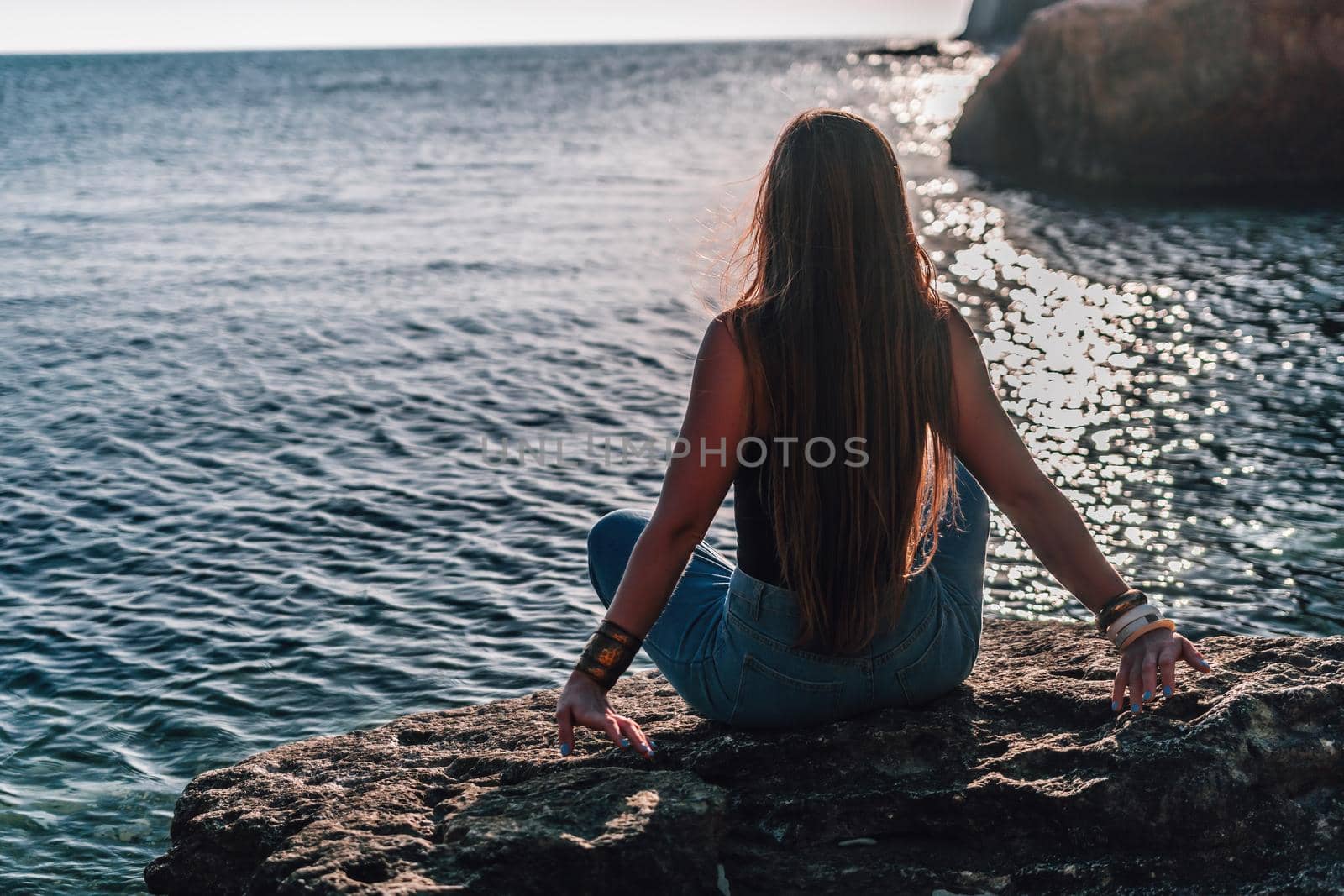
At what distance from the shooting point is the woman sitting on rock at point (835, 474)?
10.3 feet

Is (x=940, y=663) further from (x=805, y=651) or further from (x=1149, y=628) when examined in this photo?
(x=1149, y=628)

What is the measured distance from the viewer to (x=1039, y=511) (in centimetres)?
331

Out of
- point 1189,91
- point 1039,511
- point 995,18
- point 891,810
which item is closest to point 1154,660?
point 1039,511

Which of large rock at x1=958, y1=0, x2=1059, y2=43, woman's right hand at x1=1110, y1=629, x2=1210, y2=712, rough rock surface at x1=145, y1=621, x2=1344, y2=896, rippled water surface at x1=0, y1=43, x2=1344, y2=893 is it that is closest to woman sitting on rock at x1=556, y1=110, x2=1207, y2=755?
woman's right hand at x1=1110, y1=629, x2=1210, y2=712

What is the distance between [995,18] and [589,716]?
11120 centimetres

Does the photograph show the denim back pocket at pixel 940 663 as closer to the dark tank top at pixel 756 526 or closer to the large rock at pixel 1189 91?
the dark tank top at pixel 756 526

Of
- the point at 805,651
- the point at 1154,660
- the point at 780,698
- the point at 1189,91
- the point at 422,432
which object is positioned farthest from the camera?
the point at 1189,91

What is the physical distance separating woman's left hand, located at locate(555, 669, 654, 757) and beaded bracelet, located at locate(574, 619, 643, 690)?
3cm

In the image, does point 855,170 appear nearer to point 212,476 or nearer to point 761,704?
point 761,704

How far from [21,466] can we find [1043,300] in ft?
37.2

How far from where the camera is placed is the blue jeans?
3.42m

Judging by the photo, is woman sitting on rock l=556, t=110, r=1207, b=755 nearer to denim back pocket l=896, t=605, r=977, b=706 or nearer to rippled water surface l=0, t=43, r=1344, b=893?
denim back pocket l=896, t=605, r=977, b=706

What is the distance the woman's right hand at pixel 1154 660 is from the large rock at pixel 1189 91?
65.1 feet

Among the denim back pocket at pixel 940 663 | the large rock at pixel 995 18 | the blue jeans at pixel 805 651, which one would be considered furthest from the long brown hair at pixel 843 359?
the large rock at pixel 995 18
